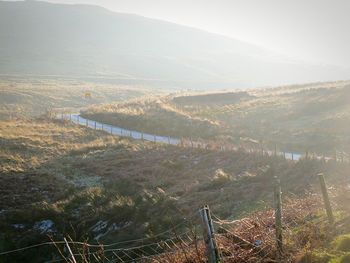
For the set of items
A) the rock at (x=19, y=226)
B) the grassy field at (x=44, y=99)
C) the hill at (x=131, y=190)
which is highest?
the hill at (x=131, y=190)

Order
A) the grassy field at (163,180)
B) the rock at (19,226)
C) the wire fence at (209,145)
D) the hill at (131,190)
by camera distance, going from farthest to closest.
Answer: the wire fence at (209,145)
the rock at (19,226)
the hill at (131,190)
the grassy field at (163,180)

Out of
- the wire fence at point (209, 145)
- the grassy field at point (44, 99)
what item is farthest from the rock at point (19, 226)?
the grassy field at point (44, 99)

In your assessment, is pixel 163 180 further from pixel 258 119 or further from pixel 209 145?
pixel 258 119

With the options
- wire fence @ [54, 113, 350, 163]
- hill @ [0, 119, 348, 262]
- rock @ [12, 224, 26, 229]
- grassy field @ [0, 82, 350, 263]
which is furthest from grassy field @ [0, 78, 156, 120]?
rock @ [12, 224, 26, 229]

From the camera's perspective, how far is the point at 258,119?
5919 centimetres

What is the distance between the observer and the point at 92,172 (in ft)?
117

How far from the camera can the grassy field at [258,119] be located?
45062 mm

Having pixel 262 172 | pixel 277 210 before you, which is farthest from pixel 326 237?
pixel 262 172

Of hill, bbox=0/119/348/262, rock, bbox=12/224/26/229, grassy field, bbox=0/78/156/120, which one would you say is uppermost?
hill, bbox=0/119/348/262

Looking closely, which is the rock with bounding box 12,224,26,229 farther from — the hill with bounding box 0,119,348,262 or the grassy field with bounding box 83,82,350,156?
the grassy field with bounding box 83,82,350,156

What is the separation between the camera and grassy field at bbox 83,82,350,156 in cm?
4506

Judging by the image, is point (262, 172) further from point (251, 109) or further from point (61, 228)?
point (251, 109)

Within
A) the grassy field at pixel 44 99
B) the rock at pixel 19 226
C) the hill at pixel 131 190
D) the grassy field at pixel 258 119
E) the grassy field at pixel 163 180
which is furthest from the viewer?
the grassy field at pixel 44 99

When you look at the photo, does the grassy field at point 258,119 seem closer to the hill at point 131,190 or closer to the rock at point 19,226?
the hill at point 131,190
